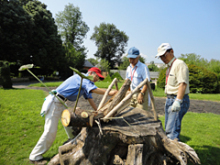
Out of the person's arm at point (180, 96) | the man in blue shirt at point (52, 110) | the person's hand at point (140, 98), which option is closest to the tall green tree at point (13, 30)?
the man in blue shirt at point (52, 110)

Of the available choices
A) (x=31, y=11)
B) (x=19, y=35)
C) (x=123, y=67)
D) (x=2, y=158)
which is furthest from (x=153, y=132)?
(x=123, y=67)

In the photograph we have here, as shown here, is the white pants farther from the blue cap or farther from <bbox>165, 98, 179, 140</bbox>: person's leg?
<bbox>165, 98, 179, 140</bbox>: person's leg

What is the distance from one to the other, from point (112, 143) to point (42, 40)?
964 inches

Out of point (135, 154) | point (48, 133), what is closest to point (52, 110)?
point (48, 133)

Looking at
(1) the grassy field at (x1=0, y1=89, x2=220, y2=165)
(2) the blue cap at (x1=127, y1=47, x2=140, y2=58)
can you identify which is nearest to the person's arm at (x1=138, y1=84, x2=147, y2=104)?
(2) the blue cap at (x1=127, y1=47, x2=140, y2=58)

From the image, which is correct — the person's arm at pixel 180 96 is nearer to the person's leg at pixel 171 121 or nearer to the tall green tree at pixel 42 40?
the person's leg at pixel 171 121

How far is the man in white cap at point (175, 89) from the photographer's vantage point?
2725 mm

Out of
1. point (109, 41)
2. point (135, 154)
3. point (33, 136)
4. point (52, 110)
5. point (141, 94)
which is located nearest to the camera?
point (135, 154)

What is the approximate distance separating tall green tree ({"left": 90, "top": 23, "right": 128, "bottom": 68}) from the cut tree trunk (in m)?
51.9

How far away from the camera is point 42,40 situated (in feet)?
75.9

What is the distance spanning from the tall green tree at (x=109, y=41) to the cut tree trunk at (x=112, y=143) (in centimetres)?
5188

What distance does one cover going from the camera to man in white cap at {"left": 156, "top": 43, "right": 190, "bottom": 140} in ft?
8.94

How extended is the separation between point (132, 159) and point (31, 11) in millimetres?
26377

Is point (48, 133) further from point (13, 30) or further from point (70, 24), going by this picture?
point (70, 24)
